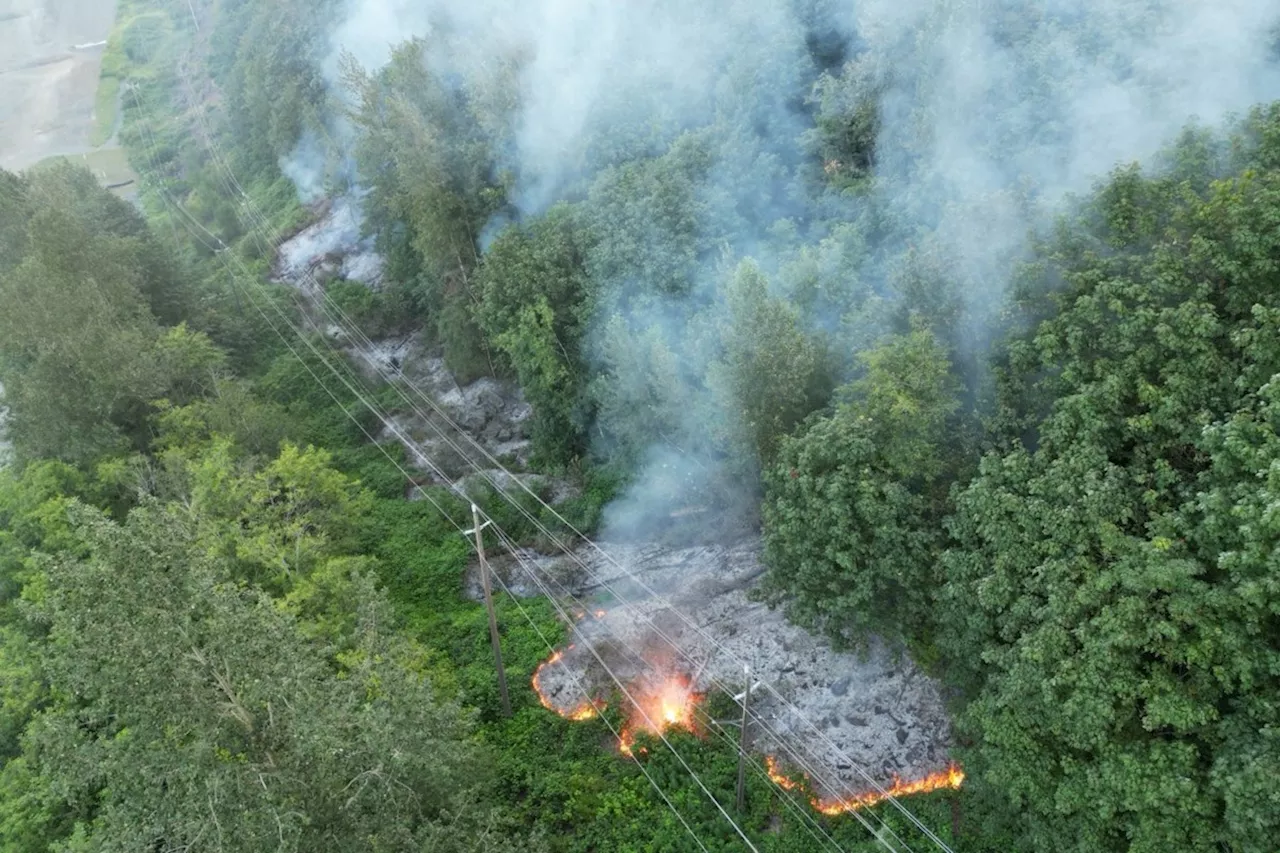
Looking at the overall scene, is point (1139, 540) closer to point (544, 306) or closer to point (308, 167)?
point (544, 306)

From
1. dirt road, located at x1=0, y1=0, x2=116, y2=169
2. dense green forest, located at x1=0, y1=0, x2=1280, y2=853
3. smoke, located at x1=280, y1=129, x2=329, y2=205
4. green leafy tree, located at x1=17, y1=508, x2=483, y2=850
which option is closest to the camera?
green leafy tree, located at x1=17, y1=508, x2=483, y2=850

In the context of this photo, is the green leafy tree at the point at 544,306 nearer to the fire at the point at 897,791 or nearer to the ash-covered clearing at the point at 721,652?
the ash-covered clearing at the point at 721,652

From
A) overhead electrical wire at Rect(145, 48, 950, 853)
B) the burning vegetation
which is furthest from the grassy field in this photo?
the burning vegetation

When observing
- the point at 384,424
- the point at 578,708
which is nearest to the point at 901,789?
the point at 578,708

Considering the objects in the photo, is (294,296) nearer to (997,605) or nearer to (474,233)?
(474,233)

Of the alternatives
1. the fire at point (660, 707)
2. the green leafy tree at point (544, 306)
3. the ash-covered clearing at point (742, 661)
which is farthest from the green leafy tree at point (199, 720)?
the green leafy tree at point (544, 306)

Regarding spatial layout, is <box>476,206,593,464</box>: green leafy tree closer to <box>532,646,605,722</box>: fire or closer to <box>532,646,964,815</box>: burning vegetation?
<box>532,646,964,815</box>: burning vegetation
